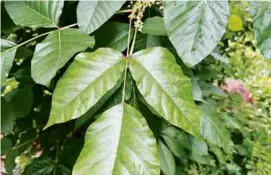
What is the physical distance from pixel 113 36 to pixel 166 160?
288 millimetres

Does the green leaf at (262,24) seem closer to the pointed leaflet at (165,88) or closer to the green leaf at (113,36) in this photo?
the pointed leaflet at (165,88)

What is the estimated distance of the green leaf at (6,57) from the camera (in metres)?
0.59

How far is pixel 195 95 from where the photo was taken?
25.7 inches

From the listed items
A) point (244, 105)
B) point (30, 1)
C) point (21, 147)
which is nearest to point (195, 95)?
point (30, 1)

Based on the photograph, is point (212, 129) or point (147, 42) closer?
point (147, 42)

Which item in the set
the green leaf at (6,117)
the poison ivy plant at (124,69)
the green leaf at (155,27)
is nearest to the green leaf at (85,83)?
the poison ivy plant at (124,69)

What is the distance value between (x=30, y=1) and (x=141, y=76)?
28cm

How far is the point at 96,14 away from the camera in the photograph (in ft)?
1.88

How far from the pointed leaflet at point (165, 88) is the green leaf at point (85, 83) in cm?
3

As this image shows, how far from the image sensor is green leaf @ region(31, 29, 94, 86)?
51 cm

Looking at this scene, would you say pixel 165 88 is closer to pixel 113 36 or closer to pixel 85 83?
pixel 85 83

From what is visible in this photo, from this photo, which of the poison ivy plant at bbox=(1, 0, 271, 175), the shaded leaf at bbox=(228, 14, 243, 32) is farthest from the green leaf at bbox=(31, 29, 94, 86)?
the shaded leaf at bbox=(228, 14, 243, 32)

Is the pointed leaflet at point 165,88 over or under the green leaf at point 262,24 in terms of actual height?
under

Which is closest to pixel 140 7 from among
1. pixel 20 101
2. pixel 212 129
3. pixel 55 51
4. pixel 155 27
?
pixel 155 27
